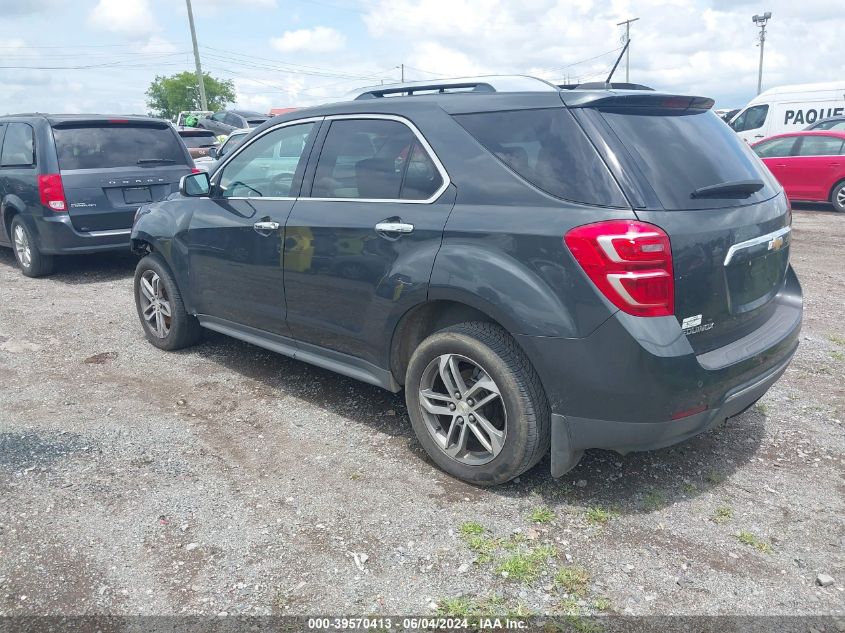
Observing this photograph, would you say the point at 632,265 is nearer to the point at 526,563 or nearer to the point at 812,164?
the point at 526,563

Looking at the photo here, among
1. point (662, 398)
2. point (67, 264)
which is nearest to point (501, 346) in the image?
point (662, 398)

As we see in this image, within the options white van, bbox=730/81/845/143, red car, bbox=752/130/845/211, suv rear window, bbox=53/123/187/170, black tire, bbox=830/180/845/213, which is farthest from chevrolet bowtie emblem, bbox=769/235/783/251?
white van, bbox=730/81/845/143

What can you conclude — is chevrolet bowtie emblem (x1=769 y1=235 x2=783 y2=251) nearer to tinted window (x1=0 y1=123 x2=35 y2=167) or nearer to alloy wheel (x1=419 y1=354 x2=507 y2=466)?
alloy wheel (x1=419 y1=354 x2=507 y2=466)

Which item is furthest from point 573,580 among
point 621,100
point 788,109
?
point 788,109

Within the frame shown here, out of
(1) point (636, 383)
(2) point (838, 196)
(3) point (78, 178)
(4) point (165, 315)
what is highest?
(3) point (78, 178)

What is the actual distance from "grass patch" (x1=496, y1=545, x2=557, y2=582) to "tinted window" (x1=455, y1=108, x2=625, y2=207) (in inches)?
56.6

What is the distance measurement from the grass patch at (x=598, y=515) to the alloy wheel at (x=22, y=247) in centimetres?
758

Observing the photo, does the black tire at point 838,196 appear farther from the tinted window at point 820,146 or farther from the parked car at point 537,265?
the parked car at point 537,265

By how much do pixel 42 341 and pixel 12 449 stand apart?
2360 millimetres

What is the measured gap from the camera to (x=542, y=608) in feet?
8.61

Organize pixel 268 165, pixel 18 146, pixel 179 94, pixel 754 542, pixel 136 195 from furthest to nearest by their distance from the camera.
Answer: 1. pixel 179 94
2. pixel 18 146
3. pixel 136 195
4. pixel 268 165
5. pixel 754 542

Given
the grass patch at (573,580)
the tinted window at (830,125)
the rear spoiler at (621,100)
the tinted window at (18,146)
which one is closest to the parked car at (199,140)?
the tinted window at (18,146)

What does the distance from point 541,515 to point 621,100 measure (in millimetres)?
1867

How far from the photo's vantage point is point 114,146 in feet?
26.9
